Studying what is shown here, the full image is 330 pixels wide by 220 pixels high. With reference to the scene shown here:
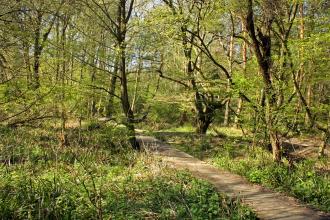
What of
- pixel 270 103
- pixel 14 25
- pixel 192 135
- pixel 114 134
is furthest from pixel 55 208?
pixel 192 135

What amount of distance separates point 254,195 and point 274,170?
8.08 feet

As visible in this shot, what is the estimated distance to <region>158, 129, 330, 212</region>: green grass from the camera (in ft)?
32.9

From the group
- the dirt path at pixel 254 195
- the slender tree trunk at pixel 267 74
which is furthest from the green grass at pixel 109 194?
the slender tree trunk at pixel 267 74

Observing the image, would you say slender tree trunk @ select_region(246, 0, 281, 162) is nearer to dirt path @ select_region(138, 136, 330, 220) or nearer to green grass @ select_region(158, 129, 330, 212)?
green grass @ select_region(158, 129, 330, 212)

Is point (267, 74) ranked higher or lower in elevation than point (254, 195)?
higher

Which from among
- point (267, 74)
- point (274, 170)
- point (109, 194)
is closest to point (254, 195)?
point (274, 170)

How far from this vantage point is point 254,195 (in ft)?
31.5

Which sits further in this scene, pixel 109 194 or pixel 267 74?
pixel 267 74

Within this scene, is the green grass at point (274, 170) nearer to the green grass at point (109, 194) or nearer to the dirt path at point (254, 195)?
the dirt path at point (254, 195)

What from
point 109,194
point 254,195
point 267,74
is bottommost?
point 254,195

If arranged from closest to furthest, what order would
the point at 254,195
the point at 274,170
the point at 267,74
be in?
1. the point at 254,195
2. the point at 274,170
3. the point at 267,74

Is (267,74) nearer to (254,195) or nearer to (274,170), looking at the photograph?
(274,170)

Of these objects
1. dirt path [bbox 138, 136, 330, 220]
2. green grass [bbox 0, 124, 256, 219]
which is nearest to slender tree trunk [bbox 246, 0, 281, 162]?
dirt path [bbox 138, 136, 330, 220]

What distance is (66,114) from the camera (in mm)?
15875
